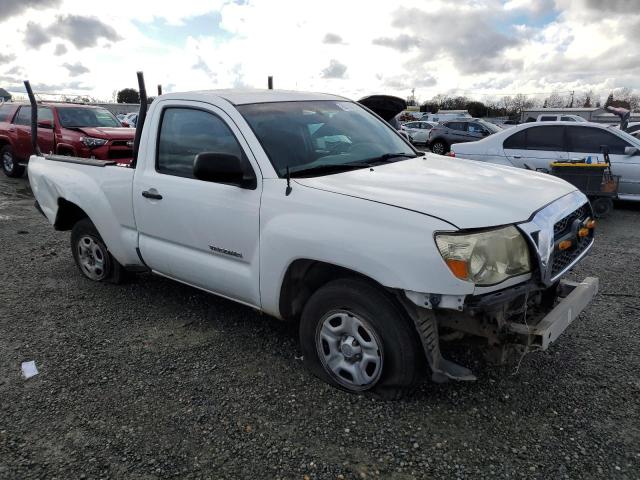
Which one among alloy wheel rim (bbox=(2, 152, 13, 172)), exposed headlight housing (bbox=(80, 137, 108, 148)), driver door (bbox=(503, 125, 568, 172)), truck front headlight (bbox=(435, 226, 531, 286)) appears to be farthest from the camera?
alloy wheel rim (bbox=(2, 152, 13, 172))

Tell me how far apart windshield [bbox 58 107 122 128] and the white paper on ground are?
818 cm

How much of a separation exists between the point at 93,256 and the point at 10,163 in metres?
9.33

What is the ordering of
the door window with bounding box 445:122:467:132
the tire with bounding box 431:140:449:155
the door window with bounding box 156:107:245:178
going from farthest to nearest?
the tire with bounding box 431:140:449:155 → the door window with bounding box 445:122:467:132 → the door window with bounding box 156:107:245:178

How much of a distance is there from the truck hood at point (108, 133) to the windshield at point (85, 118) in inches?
18.0

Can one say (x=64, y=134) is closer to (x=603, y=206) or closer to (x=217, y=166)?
(x=217, y=166)

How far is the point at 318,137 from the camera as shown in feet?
12.1

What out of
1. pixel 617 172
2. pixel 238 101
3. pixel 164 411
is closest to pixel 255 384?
pixel 164 411

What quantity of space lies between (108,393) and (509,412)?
2.45 meters

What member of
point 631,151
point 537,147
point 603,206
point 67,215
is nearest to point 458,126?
point 537,147

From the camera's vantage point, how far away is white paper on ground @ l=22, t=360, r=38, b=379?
138 inches

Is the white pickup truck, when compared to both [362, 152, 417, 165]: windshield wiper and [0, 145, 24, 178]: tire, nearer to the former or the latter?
[362, 152, 417, 165]: windshield wiper

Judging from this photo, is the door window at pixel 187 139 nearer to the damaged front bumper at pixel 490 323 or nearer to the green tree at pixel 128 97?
the damaged front bumper at pixel 490 323

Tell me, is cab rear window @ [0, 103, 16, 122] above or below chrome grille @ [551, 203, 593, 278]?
above

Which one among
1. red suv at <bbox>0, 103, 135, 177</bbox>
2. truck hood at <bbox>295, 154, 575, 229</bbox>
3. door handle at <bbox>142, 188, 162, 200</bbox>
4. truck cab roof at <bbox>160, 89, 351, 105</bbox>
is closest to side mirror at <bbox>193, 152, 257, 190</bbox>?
truck hood at <bbox>295, 154, 575, 229</bbox>
